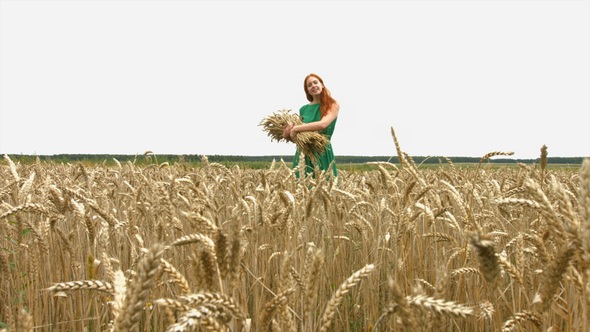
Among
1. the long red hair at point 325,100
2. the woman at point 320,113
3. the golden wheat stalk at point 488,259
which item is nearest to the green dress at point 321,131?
the woman at point 320,113

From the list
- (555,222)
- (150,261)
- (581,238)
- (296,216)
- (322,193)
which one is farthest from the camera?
(322,193)

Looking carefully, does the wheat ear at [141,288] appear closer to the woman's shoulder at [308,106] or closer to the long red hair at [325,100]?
the long red hair at [325,100]

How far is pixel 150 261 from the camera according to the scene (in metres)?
0.69

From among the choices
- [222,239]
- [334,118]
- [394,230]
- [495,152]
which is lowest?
[394,230]

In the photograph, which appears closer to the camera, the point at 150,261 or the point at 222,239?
the point at 150,261

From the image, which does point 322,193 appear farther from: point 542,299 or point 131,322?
point 131,322

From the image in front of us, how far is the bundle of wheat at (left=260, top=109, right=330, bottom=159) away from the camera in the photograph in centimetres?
682

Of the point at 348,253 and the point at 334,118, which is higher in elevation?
the point at 334,118

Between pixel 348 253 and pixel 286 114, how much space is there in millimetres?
3911

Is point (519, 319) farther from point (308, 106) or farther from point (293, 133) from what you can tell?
point (308, 106)

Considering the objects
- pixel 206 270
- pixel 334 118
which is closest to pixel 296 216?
pixel 206 270

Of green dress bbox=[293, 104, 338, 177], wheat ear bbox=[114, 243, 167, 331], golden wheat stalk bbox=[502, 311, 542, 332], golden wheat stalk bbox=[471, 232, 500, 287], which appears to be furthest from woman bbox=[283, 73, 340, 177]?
wheat ear bbox=[114, 243, 167, 331]

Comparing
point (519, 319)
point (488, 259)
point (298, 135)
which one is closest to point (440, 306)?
point (488, 259)

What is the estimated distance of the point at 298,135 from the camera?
670cm
